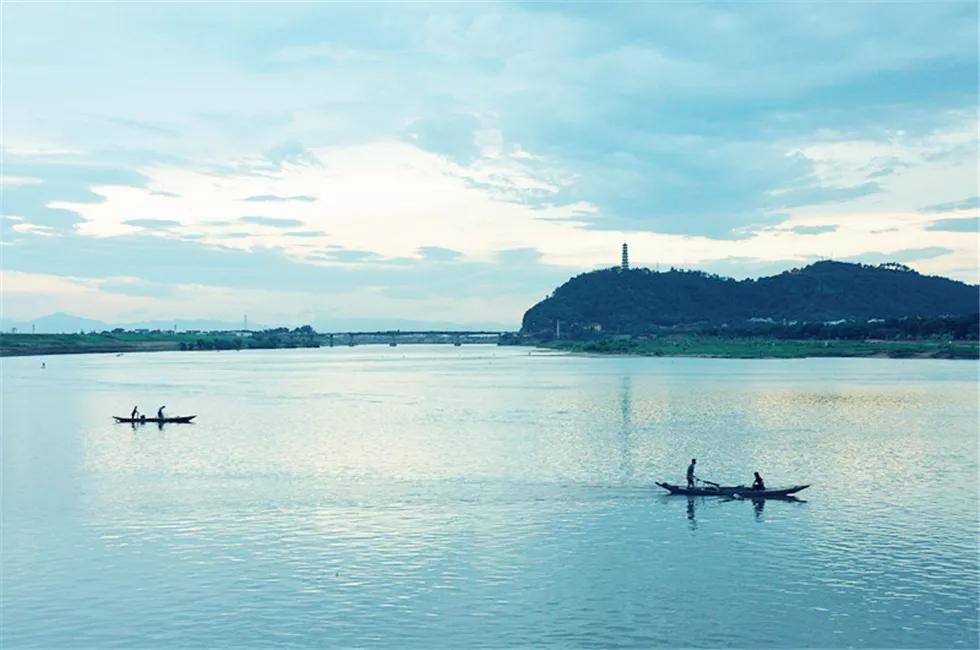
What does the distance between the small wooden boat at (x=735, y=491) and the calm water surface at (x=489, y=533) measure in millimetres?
697

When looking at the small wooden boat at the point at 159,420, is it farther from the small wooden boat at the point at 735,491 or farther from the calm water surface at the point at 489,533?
the small wooden boat at the point at 735,491

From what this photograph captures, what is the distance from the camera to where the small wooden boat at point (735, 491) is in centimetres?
4166

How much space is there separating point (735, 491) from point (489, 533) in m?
13.2

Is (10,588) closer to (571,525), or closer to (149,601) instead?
(149,601)

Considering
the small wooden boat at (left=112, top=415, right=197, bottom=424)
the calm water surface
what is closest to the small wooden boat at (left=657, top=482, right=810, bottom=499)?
the calm water surface

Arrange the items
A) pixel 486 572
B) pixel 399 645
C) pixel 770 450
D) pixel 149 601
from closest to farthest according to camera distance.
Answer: pixel 399 645, pixel 149 601, pixel 486 572, pixel 770 450

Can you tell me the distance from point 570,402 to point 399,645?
7105 centimetres

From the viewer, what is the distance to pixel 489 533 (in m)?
35.5

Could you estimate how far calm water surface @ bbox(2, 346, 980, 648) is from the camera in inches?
1009

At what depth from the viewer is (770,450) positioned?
5872 centimetres

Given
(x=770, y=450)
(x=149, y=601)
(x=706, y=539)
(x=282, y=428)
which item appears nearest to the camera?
(x=149, y=601)

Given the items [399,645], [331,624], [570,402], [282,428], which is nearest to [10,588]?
[331,624]

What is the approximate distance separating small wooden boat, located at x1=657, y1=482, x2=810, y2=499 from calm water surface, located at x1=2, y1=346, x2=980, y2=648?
0.70 m

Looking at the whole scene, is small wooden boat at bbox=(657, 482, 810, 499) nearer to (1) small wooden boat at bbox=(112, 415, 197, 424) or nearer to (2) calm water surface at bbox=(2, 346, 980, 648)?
(2) calm water surface at bbox=(2, 346, 980, 648)
